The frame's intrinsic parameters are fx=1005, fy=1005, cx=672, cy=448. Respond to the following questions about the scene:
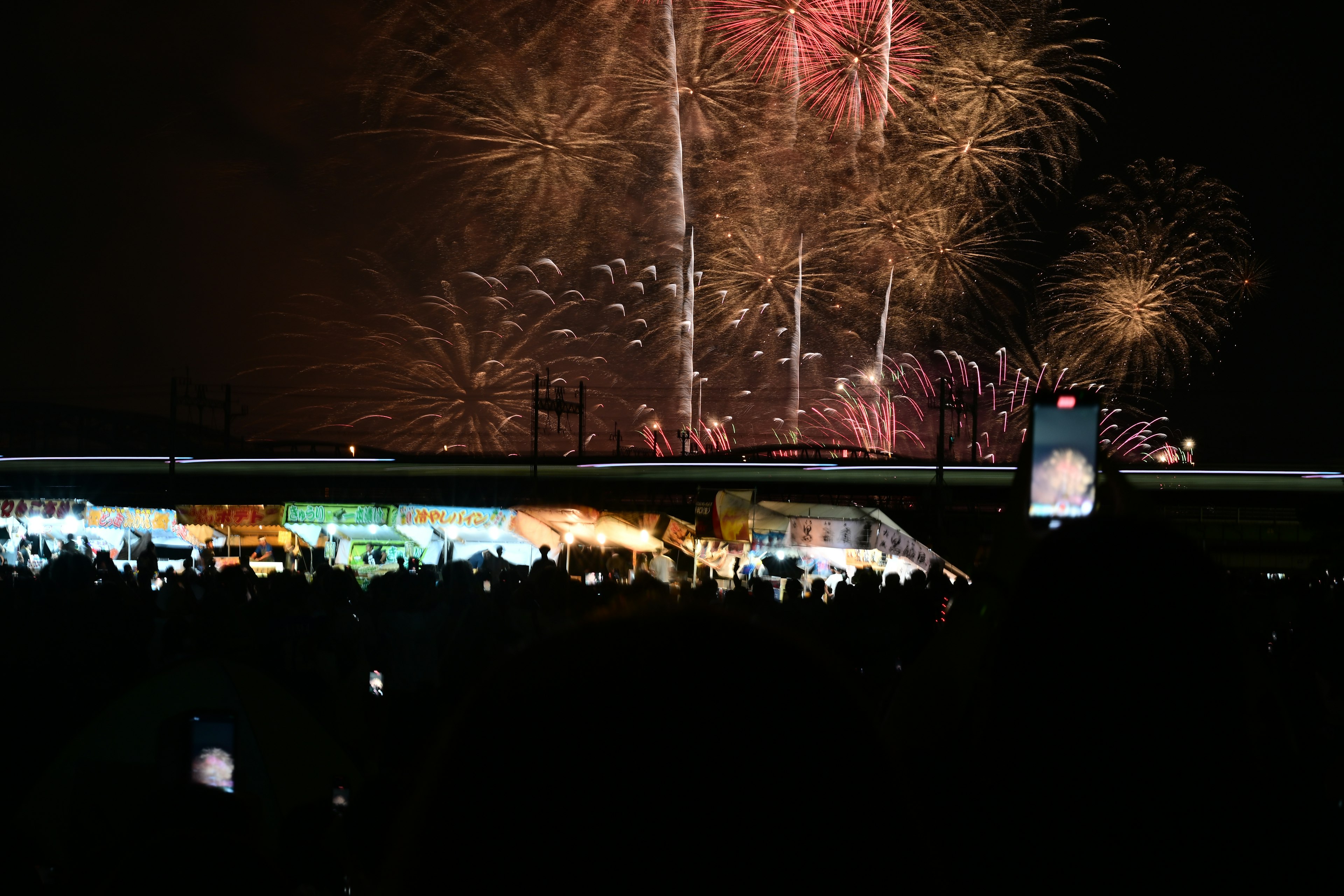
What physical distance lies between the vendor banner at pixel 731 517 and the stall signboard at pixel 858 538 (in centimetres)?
77

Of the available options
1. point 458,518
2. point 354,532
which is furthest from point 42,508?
point 458,518

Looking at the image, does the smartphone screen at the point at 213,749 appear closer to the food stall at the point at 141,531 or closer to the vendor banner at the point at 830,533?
the vendor banner at the point at 830,533

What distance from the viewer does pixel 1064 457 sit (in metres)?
3.30

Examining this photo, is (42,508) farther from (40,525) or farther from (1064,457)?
(1064,457)

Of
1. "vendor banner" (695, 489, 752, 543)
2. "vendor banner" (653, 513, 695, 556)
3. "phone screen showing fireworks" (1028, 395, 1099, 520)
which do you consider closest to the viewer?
"phone screen showing fireworks" (1028, 395, 1099, 520)

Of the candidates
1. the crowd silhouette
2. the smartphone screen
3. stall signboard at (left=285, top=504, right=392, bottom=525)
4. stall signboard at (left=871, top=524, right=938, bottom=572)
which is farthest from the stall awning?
the smartphone screen

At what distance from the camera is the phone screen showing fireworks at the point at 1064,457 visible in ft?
10.3

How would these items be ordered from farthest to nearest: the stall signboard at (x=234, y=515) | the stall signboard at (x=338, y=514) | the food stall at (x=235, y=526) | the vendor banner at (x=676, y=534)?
the stall signboard at (x=234, y=515) < the food stall at (x=235, y=526) < the stall signboard at (x=338, y=514) < the vendor banner at (x=676, y=534)

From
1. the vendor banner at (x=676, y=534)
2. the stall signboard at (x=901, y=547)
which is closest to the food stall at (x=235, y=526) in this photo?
the vendor banner at (x=676, y=534)

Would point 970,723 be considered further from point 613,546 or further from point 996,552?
point 613,546

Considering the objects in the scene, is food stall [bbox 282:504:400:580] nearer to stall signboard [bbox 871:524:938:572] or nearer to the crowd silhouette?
stall signboard [bbox 871:524:938:572]

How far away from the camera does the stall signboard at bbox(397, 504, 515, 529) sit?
1945cm

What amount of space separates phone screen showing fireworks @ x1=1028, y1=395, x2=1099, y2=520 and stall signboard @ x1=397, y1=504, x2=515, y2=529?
16.6m

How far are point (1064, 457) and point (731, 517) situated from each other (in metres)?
14.2
